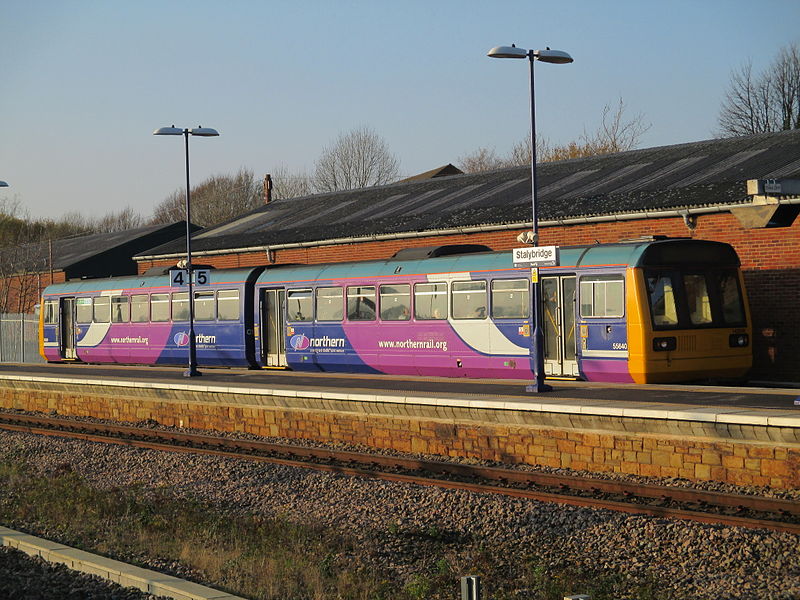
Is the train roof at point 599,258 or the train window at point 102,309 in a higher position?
the train roof at point 599,258

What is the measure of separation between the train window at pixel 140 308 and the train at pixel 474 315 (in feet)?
0.16

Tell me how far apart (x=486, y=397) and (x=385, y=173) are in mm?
64484

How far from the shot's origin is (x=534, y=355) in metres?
20.0

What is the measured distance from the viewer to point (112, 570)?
9414mm

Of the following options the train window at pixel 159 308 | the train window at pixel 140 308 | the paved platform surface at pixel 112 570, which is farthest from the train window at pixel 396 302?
the paved platform surface at pixel 112 570

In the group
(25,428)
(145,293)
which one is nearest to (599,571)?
(25,428)

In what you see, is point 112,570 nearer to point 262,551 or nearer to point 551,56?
point 262,551

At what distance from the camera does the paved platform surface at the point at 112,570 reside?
8.61 meters

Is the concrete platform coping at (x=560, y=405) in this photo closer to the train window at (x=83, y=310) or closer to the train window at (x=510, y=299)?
the train window at (x=510, y=299)

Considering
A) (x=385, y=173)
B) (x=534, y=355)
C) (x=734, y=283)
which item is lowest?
(x=534, y=355)

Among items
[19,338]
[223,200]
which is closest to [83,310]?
[19,338]

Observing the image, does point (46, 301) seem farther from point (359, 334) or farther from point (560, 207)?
point (560, 207)

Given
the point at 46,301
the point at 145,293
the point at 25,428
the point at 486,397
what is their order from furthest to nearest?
1. the point at 46,301
2. the point at 145,293
3. the point at 25,428
4. the point at 486,397

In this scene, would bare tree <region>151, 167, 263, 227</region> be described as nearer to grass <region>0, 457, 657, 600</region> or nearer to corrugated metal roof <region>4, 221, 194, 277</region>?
corrugated metal roof <region>4, 221, 194, 277</region>
